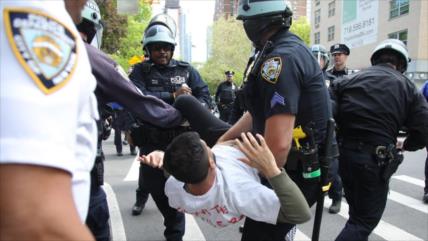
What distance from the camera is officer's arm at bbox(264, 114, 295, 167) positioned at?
6.39 ft

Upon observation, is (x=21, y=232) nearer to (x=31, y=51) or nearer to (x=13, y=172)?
(x=13, y=172)

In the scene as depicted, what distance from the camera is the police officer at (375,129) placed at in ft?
9.82

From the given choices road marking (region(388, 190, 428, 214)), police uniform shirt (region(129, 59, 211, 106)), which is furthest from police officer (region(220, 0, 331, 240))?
road marking (region(388, 190, 428, 214))

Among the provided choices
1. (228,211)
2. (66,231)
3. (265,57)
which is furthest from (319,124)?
(66,231)

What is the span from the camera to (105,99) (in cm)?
192

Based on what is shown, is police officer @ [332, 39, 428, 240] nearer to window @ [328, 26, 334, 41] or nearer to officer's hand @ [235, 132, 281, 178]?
officer's hand @ [235, 132, 281, 178]

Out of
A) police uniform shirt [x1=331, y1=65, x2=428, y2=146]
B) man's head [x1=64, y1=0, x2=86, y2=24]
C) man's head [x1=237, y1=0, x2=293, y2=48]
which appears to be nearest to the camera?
man's head [x1=64, y1=0, x2=86, y2=24]

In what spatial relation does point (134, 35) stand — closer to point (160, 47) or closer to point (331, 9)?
point (331, 9)

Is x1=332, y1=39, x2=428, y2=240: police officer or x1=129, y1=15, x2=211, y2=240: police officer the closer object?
x1=332, y1=39, x2=428, y2=240: police officer

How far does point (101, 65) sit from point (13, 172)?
1.14 metres

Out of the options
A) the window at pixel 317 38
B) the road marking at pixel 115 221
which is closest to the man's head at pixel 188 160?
the road marking at pixel 115 221

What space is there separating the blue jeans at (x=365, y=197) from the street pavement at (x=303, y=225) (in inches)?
47.6

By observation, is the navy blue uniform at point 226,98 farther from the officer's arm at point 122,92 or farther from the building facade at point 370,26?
the building facade at point 370,26

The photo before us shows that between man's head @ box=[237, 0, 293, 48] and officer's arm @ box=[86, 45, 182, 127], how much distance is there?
2.09 ft
